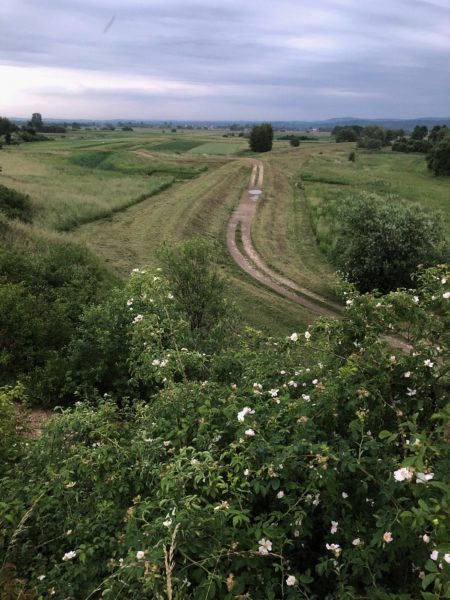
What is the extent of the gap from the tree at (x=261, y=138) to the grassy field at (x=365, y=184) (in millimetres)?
14102

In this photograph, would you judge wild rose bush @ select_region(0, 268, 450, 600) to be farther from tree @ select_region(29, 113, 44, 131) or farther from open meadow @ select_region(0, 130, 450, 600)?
tree @ select_region(29, 113, 44, 131)

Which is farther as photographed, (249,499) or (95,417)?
(95,417)

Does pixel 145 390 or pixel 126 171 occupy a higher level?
pixel 126 171

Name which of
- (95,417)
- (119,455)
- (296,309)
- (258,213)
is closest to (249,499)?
(119,455)

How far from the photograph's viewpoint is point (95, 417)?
14.6 ft

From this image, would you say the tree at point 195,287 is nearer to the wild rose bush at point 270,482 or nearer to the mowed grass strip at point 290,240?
the wild rose bush at point 270,482

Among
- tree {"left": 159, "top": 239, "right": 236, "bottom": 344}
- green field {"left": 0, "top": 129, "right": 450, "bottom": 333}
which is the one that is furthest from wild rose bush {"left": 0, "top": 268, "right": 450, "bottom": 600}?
tree {"left": 159, "top": 239, "right": 236, "bottom": 344}

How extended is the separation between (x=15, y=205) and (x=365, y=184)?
44.5 metres

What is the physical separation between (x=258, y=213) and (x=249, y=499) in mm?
37866

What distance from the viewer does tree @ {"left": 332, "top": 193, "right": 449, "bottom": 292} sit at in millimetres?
22109

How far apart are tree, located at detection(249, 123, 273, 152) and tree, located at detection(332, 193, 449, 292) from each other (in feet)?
264

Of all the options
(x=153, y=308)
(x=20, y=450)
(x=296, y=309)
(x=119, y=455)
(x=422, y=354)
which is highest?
(x=422, y=354)

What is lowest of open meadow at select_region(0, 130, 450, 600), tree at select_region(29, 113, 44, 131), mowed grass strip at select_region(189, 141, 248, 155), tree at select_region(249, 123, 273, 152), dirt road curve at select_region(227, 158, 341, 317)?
dirt road curve at select_region(227, 158, 341, 317)

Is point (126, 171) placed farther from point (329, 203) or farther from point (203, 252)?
point (203, 252)
